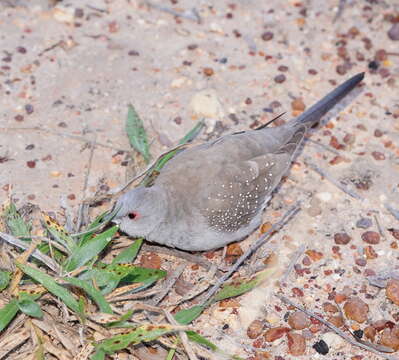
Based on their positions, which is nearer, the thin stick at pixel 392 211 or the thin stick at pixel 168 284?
the thin stick at pixel 168 284

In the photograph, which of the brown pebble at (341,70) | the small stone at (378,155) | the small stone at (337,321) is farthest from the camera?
the brown pebble at (341,70)

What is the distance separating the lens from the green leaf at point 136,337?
368 cm

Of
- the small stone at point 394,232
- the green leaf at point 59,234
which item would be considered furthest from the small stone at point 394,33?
the green leaf at point 59,234

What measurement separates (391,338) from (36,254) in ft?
7.31

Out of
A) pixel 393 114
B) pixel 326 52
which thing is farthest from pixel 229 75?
pixel 393 114

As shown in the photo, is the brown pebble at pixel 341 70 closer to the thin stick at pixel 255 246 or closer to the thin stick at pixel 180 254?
the thin stick at pixel 255 246

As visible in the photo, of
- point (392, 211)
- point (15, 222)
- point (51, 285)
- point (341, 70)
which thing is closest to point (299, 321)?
point (392, 211)

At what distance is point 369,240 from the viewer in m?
4.77

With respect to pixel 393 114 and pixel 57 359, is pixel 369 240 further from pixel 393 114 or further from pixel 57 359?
pixel 57 359

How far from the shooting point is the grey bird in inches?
173

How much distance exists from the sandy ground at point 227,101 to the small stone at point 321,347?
3 cm

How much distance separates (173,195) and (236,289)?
75cm

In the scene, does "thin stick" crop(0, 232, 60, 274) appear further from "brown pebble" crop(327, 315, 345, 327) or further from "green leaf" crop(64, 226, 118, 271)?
"brown pebble" crop(327, 315, 345, 327)

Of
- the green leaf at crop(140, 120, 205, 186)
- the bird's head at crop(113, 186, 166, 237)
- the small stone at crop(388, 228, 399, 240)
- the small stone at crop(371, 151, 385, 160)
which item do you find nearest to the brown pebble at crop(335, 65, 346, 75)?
the small stone at crop(371, 151, 385, 160)
